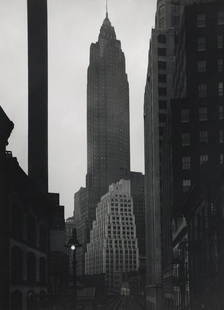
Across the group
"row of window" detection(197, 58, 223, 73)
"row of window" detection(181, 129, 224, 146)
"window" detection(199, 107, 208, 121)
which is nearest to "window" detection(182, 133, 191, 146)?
"row of window" detection(181, 129, 224, 146)

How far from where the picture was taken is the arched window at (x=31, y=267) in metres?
49.1

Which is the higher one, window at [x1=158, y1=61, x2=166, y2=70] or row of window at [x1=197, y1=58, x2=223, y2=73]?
window at [x1=158, y1=61, x2=166, y2=70]

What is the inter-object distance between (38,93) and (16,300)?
4350 centimetres

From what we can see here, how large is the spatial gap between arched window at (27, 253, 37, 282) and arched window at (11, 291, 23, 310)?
4.20m

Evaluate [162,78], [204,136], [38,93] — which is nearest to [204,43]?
[204,136]

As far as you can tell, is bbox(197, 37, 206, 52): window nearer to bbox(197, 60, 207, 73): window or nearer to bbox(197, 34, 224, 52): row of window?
bbox(197, 34, 224, 52): row of window

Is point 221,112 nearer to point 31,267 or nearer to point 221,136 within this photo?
point 221,136

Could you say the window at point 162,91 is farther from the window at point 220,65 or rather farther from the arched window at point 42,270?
the arched window at point 42,270

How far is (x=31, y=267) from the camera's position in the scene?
167 ft

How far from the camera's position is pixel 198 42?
107 meters

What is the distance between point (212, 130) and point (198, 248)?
47.0 metres

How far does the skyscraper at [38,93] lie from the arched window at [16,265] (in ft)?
107

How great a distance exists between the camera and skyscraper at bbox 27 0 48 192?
78.9 meters

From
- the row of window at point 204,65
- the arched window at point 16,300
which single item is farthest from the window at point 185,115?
the arched window at point 16,300
